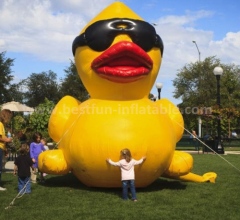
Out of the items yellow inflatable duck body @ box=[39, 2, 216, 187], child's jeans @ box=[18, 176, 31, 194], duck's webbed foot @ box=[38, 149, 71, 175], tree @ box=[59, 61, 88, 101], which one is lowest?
child's jeans @ box=[18, 176, 31, 194]

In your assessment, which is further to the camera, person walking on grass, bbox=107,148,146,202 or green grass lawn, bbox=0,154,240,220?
person walking on grass, bbox=107,148,146,202

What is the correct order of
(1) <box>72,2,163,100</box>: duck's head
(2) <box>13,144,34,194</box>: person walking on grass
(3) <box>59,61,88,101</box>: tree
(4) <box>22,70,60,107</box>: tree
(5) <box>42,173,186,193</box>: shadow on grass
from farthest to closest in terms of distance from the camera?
(4) <box>22,70,60,107</box>: tree → (3) <box>59,61,88,101</box>: tree → (5) <box>42,173,186,193</box>: shadow on grass → (2) <box>13,144,34,194</box>: person walking on grass → (1) <box>72,2,163,100</box>: duck's head

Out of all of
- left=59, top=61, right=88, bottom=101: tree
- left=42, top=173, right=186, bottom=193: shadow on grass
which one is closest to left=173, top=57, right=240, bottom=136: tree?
left=59, top=61, right=88, bottom=101: tree

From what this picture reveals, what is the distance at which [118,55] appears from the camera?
7074 millimetres

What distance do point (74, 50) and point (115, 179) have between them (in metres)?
2.71

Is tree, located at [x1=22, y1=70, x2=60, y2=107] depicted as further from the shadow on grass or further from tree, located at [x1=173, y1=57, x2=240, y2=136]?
the shadow on grass

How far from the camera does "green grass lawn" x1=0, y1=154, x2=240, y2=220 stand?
5.73 meters

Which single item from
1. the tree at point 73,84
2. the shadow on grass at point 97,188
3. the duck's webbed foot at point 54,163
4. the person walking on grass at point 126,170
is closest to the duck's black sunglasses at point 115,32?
the person walking on grass at point 126,170

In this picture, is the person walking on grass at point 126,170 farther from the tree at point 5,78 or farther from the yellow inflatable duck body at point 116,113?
the tree at point 5,78

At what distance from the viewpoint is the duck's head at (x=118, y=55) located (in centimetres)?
717

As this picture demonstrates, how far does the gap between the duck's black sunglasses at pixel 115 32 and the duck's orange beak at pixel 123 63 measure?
0.23 m

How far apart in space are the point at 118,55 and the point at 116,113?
1053mm

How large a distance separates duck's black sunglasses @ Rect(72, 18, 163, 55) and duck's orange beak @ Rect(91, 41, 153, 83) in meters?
0.23

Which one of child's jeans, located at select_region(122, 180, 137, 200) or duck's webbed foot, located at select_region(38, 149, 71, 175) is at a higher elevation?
duck's webbed foot, located at select_region(38, 149, 71, 175)
